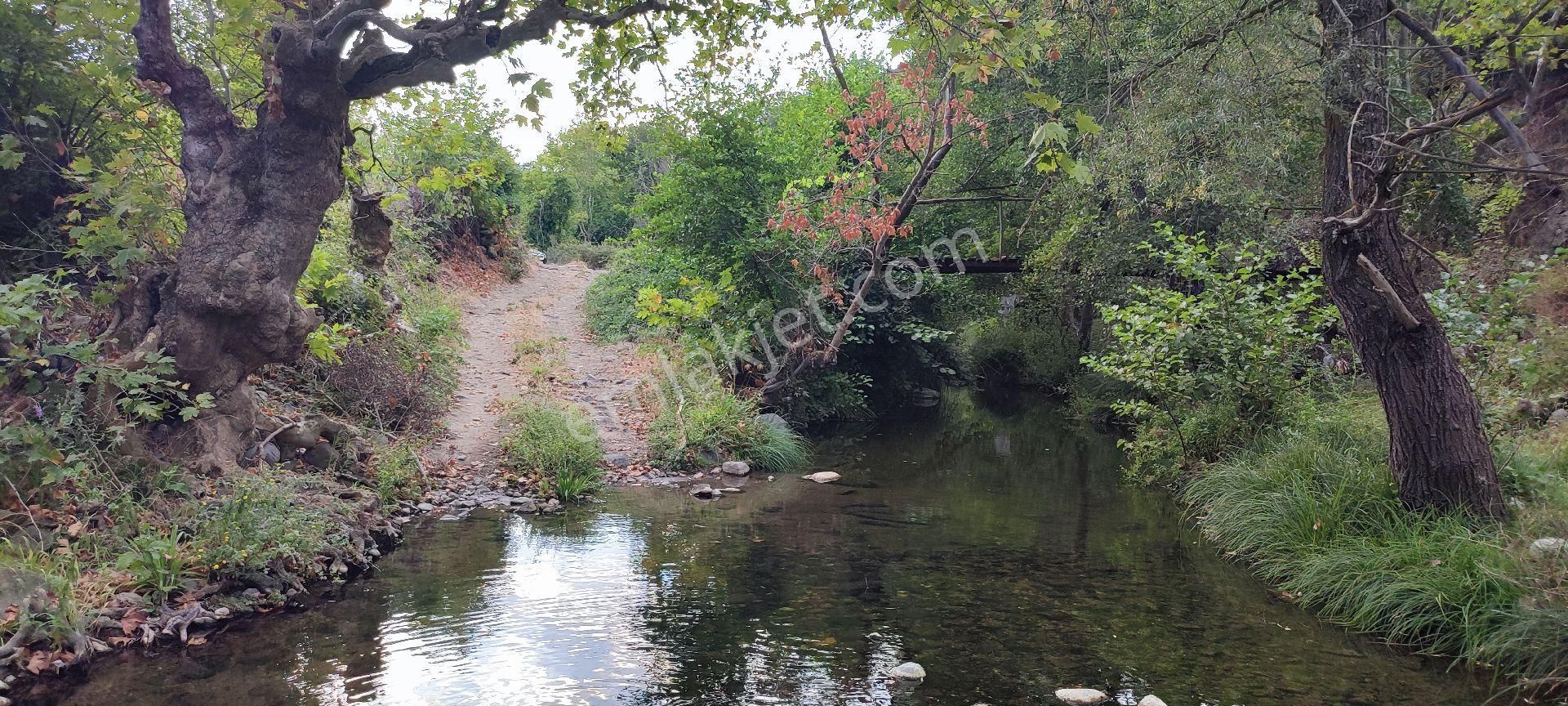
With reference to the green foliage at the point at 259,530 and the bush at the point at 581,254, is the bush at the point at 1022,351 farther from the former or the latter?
the green foliage at the point at 259,530

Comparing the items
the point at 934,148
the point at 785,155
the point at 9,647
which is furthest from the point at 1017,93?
the point at 9,647

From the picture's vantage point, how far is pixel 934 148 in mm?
12320

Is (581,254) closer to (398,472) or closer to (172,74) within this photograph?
(398,472)

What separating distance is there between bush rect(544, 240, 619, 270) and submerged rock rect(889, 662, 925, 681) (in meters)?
26.2

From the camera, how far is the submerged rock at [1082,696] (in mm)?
4516

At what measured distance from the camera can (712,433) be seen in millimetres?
11531

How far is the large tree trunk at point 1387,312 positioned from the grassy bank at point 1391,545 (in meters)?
0.30

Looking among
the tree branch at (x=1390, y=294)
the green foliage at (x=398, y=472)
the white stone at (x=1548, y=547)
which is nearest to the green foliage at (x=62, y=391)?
the green foliage at (x=398, y=472)

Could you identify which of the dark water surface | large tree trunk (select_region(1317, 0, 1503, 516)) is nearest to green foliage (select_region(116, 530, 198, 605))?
the dark water surface

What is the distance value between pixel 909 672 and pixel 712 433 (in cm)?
692

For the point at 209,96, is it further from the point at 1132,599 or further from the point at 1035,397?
the point at 1035,397

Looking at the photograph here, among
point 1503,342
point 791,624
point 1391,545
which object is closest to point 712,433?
point 791,624

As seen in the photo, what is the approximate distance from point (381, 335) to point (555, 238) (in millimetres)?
23249

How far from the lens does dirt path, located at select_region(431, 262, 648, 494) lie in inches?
393
